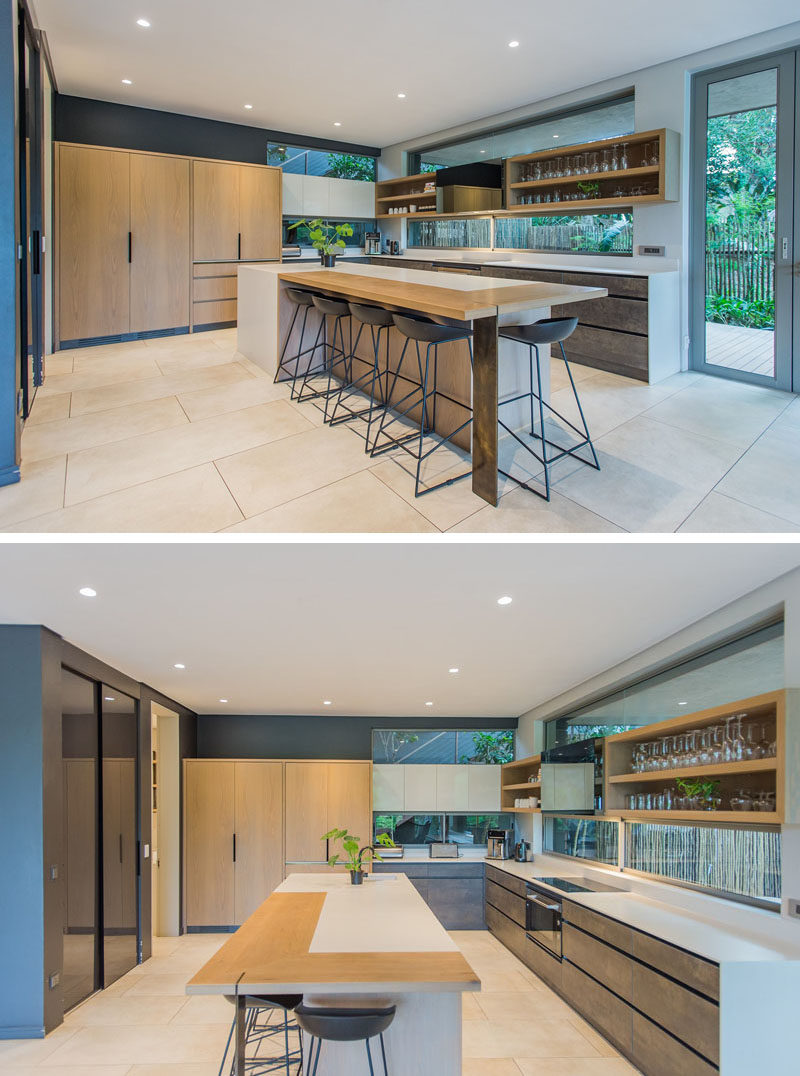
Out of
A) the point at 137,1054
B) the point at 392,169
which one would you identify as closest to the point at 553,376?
the point at 137,1054

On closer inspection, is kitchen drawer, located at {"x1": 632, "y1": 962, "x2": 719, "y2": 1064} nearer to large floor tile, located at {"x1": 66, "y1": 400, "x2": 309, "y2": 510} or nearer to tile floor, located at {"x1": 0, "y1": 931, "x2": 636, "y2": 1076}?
tile floor, located at {"x1": 0, "y1": 931, "x2": 636, "y2": 1076}

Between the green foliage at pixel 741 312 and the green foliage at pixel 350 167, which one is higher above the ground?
the green foliage at pixel 350 167

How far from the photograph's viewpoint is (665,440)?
4406mm

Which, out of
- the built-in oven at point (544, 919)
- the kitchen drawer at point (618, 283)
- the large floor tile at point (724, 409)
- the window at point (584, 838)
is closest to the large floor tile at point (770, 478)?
the large floor tile at point (724, 409)

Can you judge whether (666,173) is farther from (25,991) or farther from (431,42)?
(25,991)

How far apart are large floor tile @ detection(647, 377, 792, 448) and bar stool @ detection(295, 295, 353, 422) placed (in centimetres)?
225

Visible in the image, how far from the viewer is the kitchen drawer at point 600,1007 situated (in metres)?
4.29

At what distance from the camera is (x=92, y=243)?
8.12 meters

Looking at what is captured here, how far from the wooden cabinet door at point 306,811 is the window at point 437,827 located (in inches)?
34.5

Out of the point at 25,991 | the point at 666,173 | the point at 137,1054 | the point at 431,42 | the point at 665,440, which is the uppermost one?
the point at 431,42

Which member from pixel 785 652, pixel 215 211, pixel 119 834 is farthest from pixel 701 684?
pixel 215 211

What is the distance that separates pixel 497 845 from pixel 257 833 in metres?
2.93

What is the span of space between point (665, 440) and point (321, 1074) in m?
3.62

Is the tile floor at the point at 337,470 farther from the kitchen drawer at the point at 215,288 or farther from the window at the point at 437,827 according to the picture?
the window at the point at 437,827
